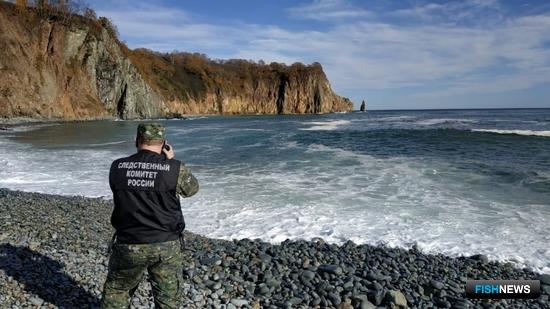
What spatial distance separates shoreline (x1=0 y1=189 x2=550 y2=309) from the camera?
4852 mm

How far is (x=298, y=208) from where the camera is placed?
9.98 m

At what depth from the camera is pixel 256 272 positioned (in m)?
5.77

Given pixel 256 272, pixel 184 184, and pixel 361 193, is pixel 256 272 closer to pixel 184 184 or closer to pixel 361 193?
pixel 184 184

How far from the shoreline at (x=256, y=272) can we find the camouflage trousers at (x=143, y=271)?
Answer: 98cm

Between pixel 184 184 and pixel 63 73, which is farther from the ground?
pixel 63 73

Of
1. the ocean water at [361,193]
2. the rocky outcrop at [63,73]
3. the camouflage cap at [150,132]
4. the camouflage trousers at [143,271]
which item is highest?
the rocky outcrop at [63,73]

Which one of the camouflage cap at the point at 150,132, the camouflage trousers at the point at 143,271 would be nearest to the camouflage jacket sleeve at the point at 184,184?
the camouflage cap at the point at 150,132

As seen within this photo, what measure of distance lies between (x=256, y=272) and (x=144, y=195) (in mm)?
2851

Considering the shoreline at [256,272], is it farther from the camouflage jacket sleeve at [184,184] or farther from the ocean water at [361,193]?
the camouflage jacket sleeve at [184,184]

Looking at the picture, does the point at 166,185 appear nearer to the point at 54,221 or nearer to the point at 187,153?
the point at 54,221

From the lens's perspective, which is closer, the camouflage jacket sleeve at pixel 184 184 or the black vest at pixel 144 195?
the black vest at pixel 144 195

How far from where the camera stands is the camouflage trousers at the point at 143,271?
3.49 m

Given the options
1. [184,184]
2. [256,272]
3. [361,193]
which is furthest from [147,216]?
[361,193]

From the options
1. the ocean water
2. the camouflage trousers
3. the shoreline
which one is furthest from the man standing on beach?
the ocean water
